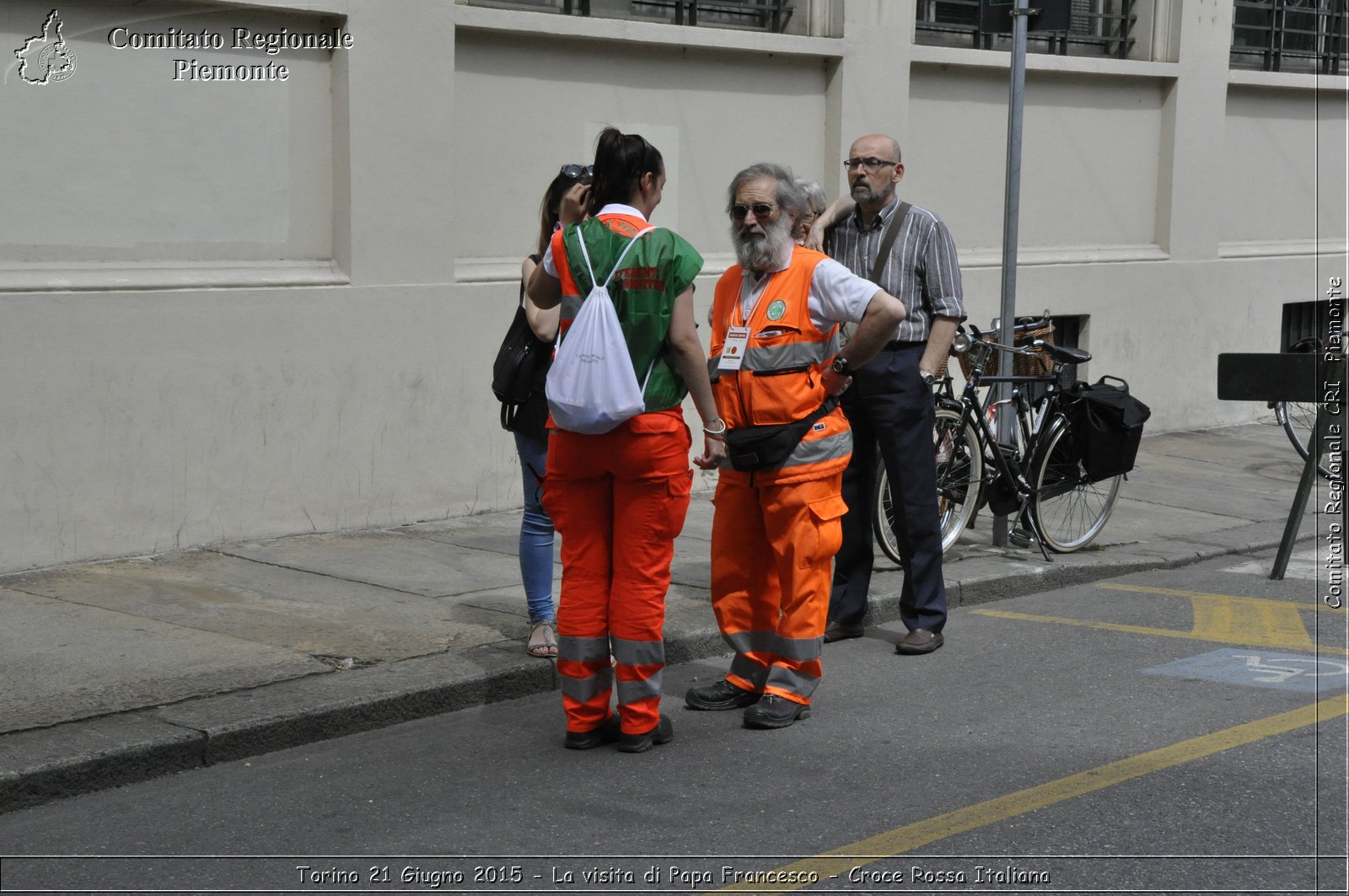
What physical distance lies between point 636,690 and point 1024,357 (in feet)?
15.7

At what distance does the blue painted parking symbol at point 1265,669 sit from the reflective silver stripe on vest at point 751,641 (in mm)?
1730

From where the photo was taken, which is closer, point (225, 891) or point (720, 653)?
point (225, 891)

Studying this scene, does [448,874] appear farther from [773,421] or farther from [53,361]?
[53,361]

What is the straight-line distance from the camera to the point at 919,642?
695 cm

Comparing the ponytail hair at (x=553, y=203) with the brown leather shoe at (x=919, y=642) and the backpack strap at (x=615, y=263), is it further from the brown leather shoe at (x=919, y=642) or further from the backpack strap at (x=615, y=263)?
the brown leather shoe at (x=919, y=642)

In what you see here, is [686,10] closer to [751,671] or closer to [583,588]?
[751,671]

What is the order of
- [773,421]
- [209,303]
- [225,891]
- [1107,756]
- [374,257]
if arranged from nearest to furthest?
[225,891]
[1107,756]
[773,421]
[209,303]
[374,257]

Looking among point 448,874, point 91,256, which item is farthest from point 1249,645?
point 91,256

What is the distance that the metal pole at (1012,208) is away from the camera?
8.97m

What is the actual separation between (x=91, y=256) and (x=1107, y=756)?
544 centimetres

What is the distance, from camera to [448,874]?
429cm

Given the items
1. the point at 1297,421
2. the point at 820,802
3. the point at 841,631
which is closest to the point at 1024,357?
the point at 841,631

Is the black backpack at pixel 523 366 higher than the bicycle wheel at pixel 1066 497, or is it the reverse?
the black backpack at pixel 523 366

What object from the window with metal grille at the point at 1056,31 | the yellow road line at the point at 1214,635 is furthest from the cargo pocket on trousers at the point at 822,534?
the window with metal grille at the point at 1056,31
